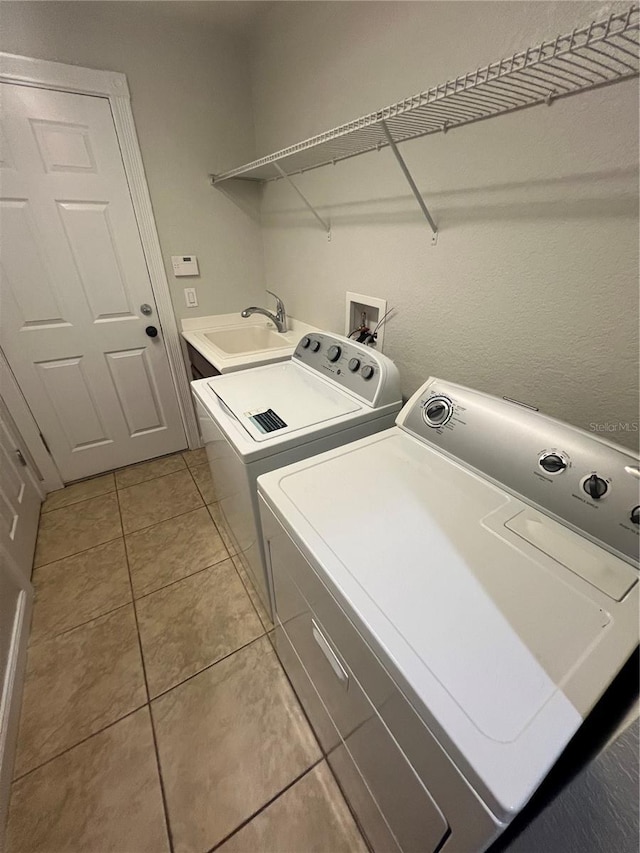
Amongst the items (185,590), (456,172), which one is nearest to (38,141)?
(456,172)

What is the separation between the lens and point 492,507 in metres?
0.81

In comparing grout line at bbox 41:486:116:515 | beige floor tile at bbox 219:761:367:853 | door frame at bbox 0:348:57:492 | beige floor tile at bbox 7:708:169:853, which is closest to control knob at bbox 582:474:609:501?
beige floor tile at bbox 219:761:367:853

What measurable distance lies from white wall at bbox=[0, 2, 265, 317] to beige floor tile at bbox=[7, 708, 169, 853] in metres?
2.14

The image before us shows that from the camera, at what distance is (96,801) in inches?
41.0

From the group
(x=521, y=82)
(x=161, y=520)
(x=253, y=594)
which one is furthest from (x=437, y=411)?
(x=161, y=520)

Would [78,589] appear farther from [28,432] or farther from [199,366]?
[199,366]

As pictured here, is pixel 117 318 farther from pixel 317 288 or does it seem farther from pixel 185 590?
pixel 185 590

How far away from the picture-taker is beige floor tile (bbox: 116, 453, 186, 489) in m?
2.37

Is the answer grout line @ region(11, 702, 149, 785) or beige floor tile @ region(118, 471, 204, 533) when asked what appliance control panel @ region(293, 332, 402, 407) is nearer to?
beige floor tile @ region(118, 471, 204, 533)

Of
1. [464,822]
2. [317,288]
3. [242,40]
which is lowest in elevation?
[464,822]

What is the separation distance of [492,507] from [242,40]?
2.62m

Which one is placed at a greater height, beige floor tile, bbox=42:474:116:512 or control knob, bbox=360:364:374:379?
control knob, bbox=360:364:374:379

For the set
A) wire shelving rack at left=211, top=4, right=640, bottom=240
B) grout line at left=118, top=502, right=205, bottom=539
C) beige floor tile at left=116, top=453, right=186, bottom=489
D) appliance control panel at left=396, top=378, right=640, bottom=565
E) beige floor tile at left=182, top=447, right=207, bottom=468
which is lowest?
grout line at left=118, top=502, right=205, bottom=539

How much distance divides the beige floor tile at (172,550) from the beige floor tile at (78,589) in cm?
Answer: 6
